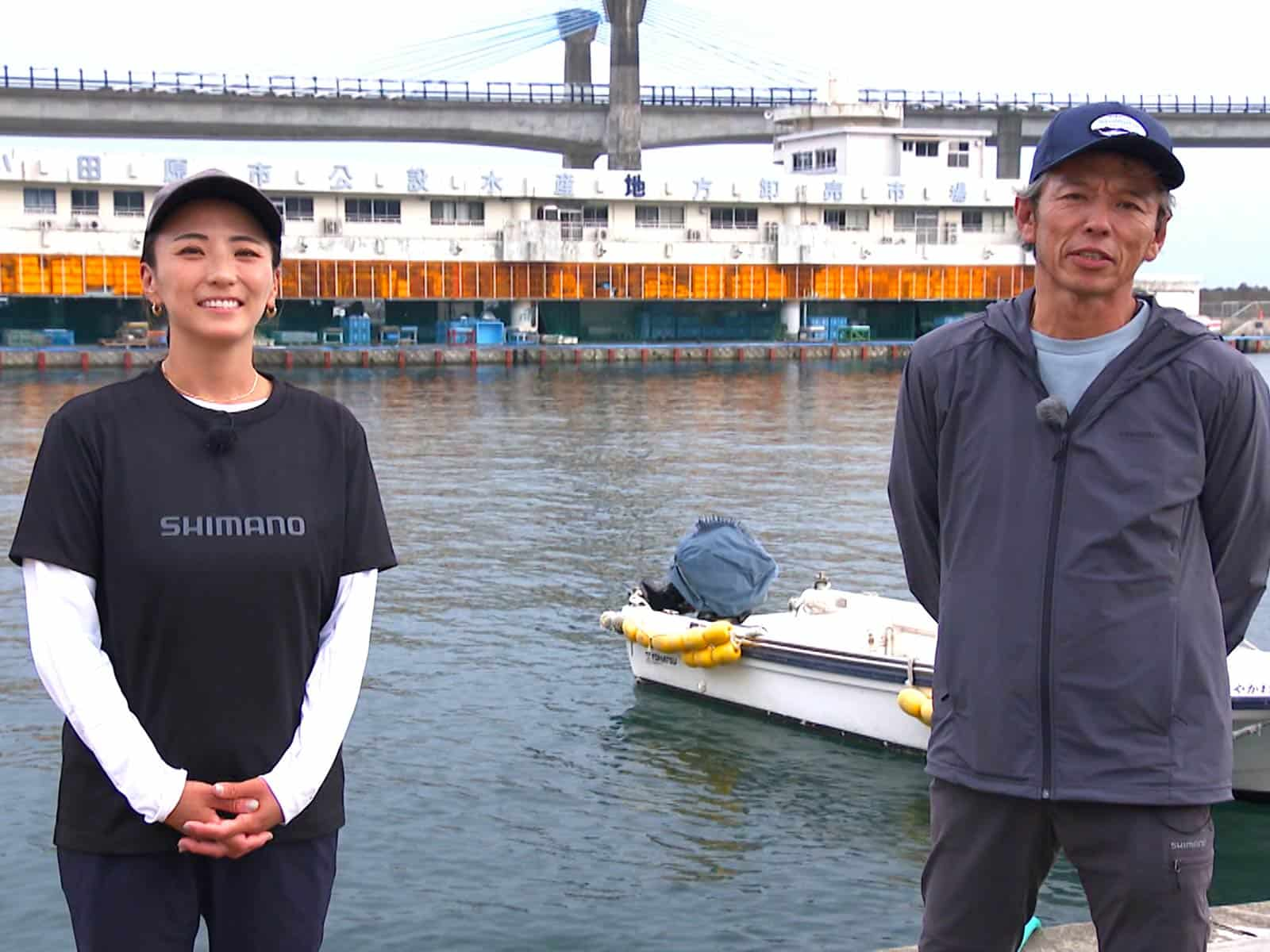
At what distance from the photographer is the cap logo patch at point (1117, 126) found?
3.22 m

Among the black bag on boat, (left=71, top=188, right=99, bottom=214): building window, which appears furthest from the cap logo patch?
(left=71, top=188, right=99, bottom=214): building window

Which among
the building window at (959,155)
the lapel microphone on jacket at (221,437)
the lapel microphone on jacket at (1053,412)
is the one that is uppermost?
the building window at (959,155)

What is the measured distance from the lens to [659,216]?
196ft

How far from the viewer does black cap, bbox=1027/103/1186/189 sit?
10.6 feet

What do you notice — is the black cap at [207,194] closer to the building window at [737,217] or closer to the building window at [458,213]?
the building window at [458,213]

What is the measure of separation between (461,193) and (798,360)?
43.1ft

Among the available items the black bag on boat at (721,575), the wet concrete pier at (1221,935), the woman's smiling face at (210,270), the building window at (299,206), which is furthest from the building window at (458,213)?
the woman's smiling face at (210,270)

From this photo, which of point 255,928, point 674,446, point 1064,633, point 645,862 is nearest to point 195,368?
point 255,928

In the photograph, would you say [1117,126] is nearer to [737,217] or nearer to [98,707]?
[98,707]

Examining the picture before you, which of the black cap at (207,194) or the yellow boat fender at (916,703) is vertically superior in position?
the black cap at (207,194)

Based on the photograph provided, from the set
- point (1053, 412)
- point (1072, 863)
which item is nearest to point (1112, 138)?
point (1053, 412)

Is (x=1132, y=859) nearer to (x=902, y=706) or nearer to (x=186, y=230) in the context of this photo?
(x=186, y=230)

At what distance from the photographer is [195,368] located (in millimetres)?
3271

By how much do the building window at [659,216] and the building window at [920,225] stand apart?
870 cm
